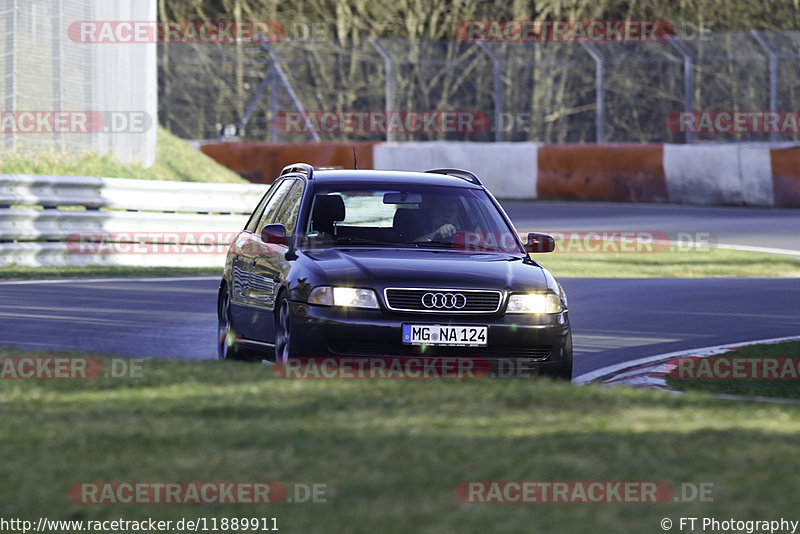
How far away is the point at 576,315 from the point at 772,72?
15.6 meters

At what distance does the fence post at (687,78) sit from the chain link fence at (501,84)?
0.08 ft

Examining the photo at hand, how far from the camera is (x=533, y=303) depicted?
8281 mm

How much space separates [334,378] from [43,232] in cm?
994

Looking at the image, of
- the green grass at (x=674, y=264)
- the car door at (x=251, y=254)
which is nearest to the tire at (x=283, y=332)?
the car door at (x=251, y=254)

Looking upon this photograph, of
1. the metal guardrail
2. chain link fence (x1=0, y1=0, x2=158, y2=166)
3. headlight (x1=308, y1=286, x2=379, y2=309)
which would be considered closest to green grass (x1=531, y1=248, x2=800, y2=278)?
the metal guardrail

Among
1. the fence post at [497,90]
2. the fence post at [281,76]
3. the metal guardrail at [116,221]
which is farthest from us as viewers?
the fence post at [281,76]

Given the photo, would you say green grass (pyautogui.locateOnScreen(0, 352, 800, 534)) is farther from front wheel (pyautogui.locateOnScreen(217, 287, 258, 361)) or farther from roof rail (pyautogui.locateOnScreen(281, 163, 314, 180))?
roof rail (pyautogui.locateOnScreen(281, 163, 314, 180))

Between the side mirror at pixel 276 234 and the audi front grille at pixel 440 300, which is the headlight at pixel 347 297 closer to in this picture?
the audi front grille at pixel 440 300

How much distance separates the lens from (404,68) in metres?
29.0

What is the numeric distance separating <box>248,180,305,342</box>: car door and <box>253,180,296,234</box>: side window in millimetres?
304

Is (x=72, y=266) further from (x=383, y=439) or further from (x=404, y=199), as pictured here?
(x=383, y=439)

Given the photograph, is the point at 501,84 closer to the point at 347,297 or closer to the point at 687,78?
the point at 687,78

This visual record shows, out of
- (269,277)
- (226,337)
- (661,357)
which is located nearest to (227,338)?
(226,337)

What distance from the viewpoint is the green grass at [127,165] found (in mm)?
19391
